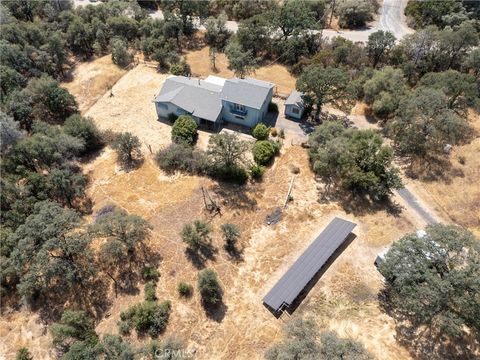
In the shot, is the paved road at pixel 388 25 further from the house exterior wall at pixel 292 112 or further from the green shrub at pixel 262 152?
the green shrub at pixel 262 152

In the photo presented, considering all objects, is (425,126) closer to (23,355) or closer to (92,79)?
(23,355)

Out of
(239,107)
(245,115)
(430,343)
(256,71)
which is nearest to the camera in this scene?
(430,343)

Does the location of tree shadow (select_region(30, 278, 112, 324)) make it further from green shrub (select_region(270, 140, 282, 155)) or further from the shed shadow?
green shrub (select_region(270, 140, 282, 155))

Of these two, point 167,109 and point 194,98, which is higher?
point 194,98

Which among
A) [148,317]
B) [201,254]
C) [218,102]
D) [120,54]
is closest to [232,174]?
[201,254]

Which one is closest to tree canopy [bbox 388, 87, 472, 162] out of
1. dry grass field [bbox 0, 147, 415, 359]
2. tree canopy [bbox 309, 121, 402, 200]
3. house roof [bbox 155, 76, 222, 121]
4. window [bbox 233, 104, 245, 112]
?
tree canopy [bbox 309, 121, 402, 200]

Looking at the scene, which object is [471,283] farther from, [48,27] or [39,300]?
[48,27]

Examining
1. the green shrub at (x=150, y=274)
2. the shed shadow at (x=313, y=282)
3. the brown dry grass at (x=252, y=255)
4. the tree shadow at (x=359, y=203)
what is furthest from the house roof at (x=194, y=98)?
the shed shadow at (x=313, y=282)
